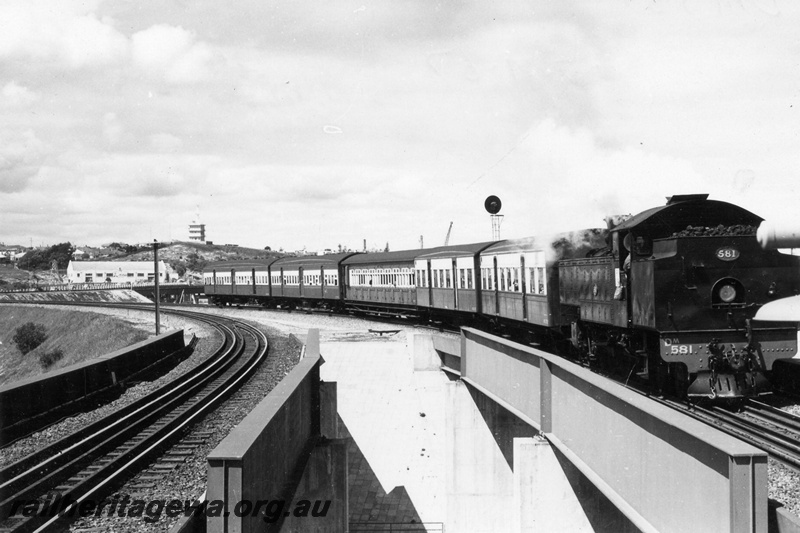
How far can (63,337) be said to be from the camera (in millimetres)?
52531

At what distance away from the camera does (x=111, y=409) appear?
16.1 metres

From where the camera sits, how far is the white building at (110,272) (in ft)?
470

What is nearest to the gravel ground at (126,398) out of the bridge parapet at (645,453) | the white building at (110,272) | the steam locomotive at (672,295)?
the bridge parapet at (645,453)

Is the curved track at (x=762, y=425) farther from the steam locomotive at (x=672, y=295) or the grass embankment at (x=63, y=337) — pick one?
the grass embankment at (x=63, y=337)

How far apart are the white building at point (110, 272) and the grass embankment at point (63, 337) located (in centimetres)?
7565

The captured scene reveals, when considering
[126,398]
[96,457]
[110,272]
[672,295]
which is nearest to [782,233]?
[672,295]

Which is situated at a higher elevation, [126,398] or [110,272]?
[110,272]

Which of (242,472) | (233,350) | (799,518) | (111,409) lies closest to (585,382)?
(799,518)

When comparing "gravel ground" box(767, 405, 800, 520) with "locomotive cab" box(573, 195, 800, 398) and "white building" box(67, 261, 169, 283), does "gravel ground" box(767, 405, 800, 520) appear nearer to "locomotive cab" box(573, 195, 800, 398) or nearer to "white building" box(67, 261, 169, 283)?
"locomotive cab" box(573, 195, 800, 398)

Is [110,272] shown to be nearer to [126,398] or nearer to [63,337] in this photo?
[63,337]

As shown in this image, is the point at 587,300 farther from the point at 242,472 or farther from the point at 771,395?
the point at 242,472

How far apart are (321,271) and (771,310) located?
130ft

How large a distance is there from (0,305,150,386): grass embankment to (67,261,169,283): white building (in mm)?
75654

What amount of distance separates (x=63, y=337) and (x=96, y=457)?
45583 mm
